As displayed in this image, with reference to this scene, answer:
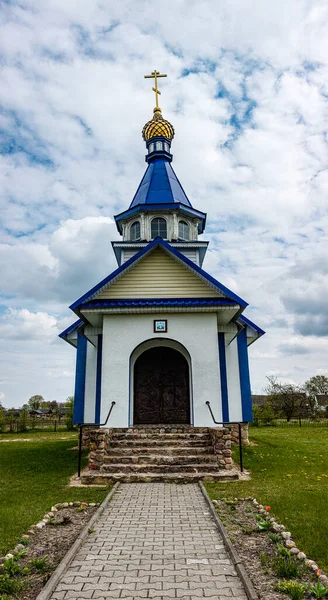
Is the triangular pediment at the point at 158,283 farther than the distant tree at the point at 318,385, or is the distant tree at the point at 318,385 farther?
the distant tree at the point at 318,385

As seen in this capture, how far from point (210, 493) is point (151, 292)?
19.6ft

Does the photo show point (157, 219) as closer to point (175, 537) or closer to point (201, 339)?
point (201, 339)

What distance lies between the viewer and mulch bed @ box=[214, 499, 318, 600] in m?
3.57

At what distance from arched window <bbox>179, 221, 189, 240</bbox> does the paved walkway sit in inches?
478

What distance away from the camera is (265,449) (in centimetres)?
1234

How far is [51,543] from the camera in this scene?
4645 millimetres

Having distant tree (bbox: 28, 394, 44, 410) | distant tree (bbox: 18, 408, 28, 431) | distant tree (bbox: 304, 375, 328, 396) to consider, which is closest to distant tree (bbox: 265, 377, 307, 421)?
distant tree (bbox: 304, 375, 328, 396)

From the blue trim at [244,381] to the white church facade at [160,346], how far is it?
A: 3 cm

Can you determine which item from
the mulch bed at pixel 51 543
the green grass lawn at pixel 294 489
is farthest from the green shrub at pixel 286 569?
the mulch bed at pixel 51 543

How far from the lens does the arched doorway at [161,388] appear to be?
11914mm

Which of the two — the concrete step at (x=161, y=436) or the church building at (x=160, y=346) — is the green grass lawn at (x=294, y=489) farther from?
the church building at (x=160, y=346)

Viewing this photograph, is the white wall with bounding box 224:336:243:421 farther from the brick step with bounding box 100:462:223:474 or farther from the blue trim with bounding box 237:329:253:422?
the brick step with bounding box 100:462:223:474

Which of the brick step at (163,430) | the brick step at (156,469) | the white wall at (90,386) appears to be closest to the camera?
the brick step at (156,469)

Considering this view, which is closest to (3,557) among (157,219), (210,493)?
(210,493)
